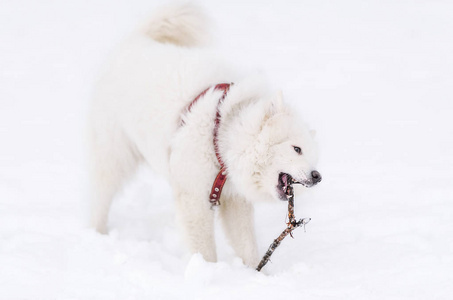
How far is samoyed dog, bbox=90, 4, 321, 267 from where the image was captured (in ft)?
11.0

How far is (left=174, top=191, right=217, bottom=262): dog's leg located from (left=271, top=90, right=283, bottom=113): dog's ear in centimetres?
81

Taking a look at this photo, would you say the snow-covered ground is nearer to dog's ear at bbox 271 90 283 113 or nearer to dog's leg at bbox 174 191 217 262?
dog's leg at bbox 174 191 217 262

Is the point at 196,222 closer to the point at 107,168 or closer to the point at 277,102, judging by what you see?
the point at 277,102

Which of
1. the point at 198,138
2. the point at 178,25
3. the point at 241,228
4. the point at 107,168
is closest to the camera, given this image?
the point at 198,138

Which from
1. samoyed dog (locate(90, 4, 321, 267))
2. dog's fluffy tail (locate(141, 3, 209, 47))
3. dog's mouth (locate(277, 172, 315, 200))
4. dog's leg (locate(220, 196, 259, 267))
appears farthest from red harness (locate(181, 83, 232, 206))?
dog's fluffy tail (locate(141, 3, 209, 47))

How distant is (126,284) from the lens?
122 inches

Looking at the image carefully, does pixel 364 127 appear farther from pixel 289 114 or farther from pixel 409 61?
pixel 289 114

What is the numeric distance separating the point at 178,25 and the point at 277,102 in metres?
1.86

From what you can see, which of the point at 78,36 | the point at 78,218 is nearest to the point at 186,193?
the point at 78,218

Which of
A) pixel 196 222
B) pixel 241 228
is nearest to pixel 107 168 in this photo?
pixel 196 222

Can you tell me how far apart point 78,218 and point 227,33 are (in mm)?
8356

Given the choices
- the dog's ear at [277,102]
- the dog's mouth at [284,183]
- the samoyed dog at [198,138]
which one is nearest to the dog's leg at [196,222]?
the samoyed dog at [198,138]

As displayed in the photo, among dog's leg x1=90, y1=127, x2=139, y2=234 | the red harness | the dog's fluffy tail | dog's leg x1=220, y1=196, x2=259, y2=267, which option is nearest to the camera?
the red harness

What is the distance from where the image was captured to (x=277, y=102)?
3322 mm
